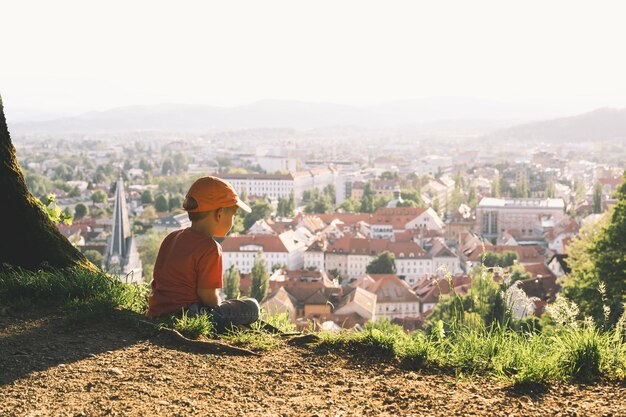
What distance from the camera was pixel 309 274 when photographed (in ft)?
113

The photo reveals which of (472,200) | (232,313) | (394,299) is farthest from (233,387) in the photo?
(472,200)

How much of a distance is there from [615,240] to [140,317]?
757cm

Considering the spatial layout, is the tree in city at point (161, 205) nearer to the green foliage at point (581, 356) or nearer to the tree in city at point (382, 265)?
the tree in city at point (382, 265)

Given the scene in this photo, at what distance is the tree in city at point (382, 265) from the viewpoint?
41.3 m

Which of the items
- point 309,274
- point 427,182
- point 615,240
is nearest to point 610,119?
point 427,182

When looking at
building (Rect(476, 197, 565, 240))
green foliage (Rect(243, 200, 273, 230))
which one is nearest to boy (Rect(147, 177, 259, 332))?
green foliage (Rect(243, 200, 273, 230))

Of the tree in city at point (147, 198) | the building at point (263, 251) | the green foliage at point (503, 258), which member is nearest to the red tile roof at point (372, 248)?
the building at point (263, 251)

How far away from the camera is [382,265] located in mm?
41406

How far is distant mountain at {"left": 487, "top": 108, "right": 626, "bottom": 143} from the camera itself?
18375 centimetres

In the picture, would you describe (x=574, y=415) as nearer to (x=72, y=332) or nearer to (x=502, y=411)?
(x=502, y=411)

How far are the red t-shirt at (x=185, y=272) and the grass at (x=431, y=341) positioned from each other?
0.33 feet

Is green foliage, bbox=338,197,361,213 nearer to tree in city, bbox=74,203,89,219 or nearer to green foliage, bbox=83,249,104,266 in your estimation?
tree in city, bbox=74,203,89,219

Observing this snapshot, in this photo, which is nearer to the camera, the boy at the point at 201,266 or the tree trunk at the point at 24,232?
the boy at the point at 201,266

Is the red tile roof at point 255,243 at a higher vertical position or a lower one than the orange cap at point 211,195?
lower
